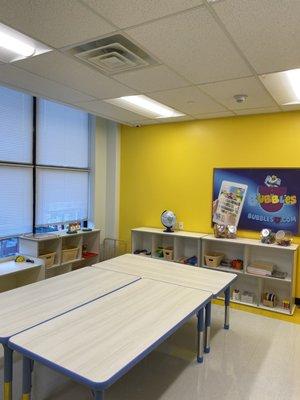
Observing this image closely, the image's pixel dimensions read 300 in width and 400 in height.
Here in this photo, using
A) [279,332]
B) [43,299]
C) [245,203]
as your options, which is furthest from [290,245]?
[43,299]

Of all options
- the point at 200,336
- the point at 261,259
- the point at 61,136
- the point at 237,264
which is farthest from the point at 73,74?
the point at 261,259

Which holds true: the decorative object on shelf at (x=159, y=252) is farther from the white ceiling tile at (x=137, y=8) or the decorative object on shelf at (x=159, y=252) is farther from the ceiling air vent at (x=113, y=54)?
the white ceiling tile at (x=137, y=8)

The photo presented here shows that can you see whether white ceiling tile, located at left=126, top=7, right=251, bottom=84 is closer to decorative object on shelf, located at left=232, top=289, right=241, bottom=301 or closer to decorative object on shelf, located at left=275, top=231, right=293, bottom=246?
decorative object on shelf, located at left=275, top=231, right=293, bottom=246

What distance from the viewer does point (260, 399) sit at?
2.11 meters

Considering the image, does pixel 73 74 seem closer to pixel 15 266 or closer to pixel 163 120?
pixel 163 120

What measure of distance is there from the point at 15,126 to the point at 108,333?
3.10m

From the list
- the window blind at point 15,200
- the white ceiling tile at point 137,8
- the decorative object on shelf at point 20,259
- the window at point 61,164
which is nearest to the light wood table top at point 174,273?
the decorative object on shelf at point 20,259

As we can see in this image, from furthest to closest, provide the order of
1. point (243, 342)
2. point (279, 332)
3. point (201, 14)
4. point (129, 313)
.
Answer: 1. point (279, 332)
2. point (243, 342)
3. point (129, 313)
4. point (201, 14)

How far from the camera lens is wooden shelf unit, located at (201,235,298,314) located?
3641mm

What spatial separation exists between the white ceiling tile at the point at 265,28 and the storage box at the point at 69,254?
130 inches

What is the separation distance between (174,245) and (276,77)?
8.55ft

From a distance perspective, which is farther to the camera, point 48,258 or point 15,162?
point 48,258

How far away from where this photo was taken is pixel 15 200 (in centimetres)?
391

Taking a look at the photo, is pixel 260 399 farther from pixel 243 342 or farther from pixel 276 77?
pixel 276 77
